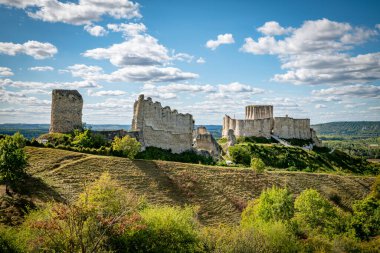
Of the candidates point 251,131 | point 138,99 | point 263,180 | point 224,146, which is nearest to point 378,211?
point 263,180

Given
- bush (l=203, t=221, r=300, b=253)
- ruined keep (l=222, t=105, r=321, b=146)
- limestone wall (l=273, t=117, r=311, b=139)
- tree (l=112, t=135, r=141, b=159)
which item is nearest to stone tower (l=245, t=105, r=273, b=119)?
ruined keep (l=222, t=105, r=321, b=146)

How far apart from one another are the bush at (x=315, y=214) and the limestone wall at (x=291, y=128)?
182 feet

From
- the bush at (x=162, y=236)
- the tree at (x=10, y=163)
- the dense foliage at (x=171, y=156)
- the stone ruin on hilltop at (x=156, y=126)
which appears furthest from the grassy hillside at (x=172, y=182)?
the bush at (x=162, y=236)

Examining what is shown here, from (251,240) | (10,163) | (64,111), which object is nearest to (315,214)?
(251,240)

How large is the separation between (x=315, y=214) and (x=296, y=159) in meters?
38.0

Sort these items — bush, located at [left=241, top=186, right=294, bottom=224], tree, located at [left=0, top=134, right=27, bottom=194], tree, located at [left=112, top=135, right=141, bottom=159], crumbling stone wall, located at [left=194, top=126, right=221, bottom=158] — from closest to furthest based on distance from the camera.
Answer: tree, located at [left=0, top=134, right=27, bottom=194] < bush, located at [left=241, top=186, right=294, bottom=224] < tree, located at [left=112, top=135, right=141, bottom=159] < crumbling stone wall, located at [left=194, top=126, right=221, bottom=158]

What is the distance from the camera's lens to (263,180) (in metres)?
55.2

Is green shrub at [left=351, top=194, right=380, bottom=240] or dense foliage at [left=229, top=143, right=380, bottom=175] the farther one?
dense foliage at [left=229, top=143, right=380, bottom=175]

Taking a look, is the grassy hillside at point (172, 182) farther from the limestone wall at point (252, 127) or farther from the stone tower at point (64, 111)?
the limestone wall at point (252, 127)

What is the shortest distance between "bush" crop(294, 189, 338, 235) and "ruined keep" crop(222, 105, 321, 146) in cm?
4822

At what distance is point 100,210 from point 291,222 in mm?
20586

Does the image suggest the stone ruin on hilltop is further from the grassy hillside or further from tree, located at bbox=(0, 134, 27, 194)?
tree, located at bbox=(0, 134, 27, 194)

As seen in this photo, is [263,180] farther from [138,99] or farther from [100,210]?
[100,210]

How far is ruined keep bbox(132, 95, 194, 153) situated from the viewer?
192 feet
